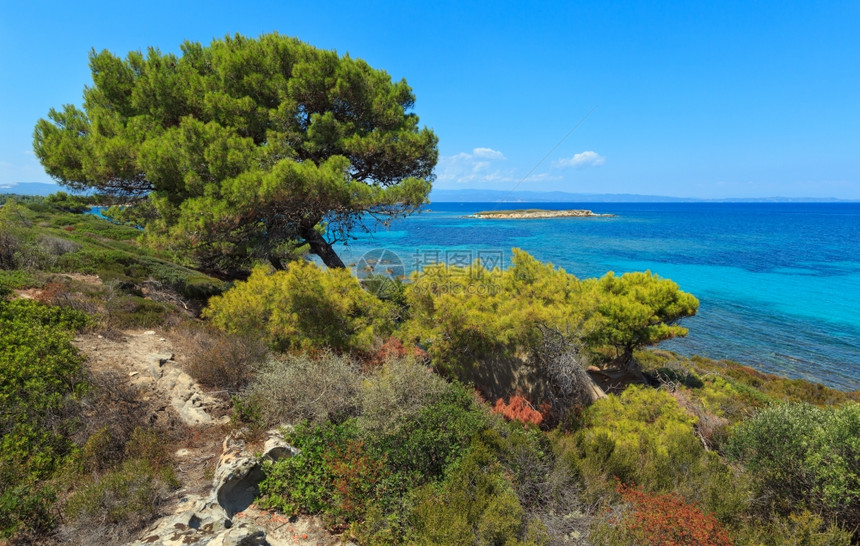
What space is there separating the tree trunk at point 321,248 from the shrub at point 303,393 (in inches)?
237

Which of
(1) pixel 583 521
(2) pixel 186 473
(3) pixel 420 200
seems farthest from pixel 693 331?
(2) pixel 186 473

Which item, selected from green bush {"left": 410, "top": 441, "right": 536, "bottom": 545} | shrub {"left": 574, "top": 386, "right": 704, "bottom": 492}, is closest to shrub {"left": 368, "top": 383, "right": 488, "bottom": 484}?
green bush {"left": 410, "top": 441, "right": 536, "bottom": 545}

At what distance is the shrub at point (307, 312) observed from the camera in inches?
279

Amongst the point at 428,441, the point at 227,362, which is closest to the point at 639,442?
the point at 428,441

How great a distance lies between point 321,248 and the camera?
1148cm

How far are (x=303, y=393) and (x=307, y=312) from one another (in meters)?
2.26

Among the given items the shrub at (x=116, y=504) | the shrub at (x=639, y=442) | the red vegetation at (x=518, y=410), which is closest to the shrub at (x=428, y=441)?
the shrub at (x=639, y=442)

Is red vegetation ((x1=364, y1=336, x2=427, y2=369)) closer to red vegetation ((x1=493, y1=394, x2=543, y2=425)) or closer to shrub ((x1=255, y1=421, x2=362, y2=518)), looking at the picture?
red vegetation ((x1=493, y1=394, x2=543, y2=425))

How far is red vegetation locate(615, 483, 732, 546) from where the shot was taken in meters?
3.62

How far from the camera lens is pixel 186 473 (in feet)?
14.1

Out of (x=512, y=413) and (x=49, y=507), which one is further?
(x=512, y=413)

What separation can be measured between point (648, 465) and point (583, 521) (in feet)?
5.79

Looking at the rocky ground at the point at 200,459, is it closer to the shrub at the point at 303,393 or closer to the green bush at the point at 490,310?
the shrub at the point at 303,393

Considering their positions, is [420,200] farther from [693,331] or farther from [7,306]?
[693,331]
